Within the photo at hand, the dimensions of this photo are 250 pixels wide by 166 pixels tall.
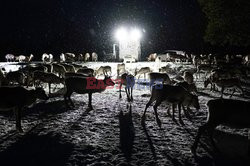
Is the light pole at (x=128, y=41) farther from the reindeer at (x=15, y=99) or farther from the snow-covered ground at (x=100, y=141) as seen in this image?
the reindeer at (x=15, y=99)

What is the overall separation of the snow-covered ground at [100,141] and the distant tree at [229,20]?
1375 cm

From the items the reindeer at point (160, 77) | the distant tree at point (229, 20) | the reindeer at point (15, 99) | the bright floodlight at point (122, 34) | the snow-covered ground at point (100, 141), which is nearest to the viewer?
the snow-covered ground at point (100, 141)

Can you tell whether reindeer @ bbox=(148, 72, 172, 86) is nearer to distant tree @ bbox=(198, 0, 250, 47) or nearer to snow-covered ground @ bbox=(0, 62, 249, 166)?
snow-covered ground @ bbox=(0, 62, 249, 166)

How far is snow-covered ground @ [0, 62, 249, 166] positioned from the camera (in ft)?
15.9

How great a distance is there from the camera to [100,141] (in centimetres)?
579

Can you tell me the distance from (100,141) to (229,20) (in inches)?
719

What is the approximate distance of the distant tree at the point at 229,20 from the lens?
1898 cm

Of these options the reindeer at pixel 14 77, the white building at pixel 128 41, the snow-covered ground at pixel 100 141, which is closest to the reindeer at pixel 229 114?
the snow-covered ground at pixel 100 141

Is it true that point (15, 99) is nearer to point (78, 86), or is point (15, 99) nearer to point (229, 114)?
point (78, 86)

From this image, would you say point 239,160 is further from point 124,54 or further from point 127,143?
point 124,54

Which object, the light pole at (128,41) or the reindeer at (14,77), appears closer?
the reindeer at (14,77)

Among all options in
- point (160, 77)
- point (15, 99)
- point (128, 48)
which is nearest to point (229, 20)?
point (160, 77)

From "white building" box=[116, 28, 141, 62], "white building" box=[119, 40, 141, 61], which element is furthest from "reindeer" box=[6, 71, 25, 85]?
"white building" box=[119, 40, 141, 61]

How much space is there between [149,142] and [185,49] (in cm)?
4492
